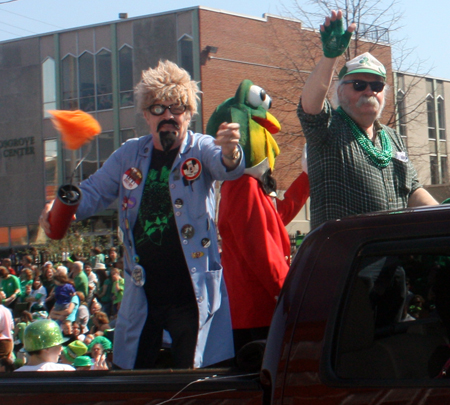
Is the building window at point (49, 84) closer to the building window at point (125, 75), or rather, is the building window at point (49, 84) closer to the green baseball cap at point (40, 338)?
the building window at point (125, 75)

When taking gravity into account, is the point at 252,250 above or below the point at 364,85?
below

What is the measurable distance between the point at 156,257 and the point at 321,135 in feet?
3.05

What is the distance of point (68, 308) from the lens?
10031mm

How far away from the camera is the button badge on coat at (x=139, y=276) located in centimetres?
282

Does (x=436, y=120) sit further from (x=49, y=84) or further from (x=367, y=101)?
(x=367, y=101)

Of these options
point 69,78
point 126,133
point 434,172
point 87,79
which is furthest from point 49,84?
point 434,172

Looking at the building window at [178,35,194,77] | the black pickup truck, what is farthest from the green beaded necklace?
the building window at [178,35,194,77]

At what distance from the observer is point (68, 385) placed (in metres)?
1.91

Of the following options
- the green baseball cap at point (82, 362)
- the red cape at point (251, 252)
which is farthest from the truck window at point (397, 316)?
the green baseball cap at point (82, 362)

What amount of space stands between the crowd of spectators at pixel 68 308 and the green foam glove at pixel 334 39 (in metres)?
3.74

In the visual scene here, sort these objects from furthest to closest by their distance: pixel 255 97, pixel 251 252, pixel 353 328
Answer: pixel 255 97
pixel 251 252
pixel 353 328

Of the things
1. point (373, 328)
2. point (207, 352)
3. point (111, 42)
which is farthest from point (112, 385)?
point (111, 42)

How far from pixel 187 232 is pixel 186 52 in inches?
1034

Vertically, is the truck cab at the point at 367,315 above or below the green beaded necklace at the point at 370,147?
below
